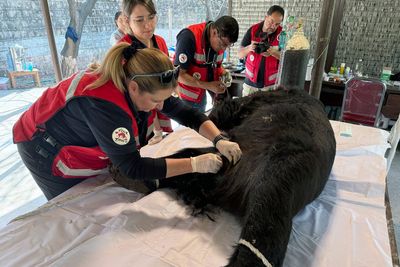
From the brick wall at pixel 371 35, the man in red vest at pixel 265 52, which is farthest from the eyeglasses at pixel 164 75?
the brick wall at pixel 371 35

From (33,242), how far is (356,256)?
1.11 meters

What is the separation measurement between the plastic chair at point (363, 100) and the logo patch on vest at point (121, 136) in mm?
2460

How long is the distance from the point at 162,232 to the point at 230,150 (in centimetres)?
45

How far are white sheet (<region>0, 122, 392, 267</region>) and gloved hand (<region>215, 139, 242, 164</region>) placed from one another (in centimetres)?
25

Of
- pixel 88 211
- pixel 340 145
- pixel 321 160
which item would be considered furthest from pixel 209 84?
pixel 88 211

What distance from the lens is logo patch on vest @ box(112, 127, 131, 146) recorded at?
3.21 ft

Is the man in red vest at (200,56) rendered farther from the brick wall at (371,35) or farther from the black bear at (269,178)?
the brick wall at (371,35)

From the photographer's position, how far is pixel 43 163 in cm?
122

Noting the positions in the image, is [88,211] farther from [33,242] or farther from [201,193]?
[201,193]

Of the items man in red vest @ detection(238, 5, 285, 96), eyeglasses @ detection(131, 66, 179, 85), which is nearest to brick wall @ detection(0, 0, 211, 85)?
eyeglasses @ detection(131, 66, 179, 85)

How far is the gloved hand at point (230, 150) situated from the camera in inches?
48.1

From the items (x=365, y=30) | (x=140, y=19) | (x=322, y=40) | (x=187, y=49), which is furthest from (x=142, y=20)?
(x=365, y=30)

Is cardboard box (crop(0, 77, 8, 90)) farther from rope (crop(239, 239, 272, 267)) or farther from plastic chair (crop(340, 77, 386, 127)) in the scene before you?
plastic chair (crop(340, 77, 386, 127))

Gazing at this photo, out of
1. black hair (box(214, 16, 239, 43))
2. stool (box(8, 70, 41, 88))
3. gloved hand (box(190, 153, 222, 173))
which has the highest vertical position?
black hair (box(214, 16, 239, 43))
